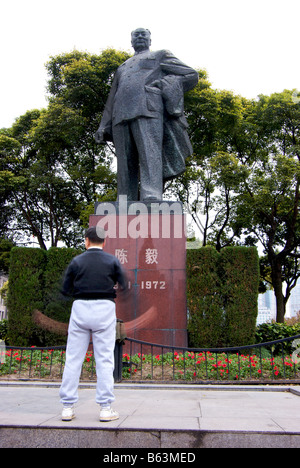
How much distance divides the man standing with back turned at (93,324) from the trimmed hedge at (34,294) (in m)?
4.72

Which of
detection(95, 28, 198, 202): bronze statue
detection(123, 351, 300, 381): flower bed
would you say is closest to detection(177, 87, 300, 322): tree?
detection(95, 28, 198, 202): bronze statue

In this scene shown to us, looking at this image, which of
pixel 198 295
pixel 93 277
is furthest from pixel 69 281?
pixel 198 295

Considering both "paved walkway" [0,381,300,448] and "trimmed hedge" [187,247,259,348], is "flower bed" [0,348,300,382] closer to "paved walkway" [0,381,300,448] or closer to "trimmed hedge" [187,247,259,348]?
"paved walkway" [0,381,300,448]

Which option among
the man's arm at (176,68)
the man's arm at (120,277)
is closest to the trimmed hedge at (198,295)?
the man's arm at (176,68)

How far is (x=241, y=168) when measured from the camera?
18.5 meters

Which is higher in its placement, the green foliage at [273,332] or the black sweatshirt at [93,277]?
the black sweatshirt at [93,277]

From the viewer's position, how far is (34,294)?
823 centimetres

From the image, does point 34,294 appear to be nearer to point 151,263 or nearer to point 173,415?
point 151,263

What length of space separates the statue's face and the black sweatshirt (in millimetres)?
6844

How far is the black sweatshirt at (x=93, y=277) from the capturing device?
3.25 metres

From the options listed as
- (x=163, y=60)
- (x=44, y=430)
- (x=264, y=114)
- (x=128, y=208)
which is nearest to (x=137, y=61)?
(x=163, y=60)

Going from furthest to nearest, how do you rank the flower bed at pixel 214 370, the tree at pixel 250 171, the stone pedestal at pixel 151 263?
the tree at pixel 250 171 < the stone pedestal at pixel 151 263 < the flower bed at pixel 214 370

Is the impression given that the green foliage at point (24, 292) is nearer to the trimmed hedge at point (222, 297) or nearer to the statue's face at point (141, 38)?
the trimmed hedge at point (222, 297)
